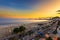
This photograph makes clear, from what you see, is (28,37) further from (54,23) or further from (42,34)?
(54,23)

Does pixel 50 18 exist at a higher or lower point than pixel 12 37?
higher

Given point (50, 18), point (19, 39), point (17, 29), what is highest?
point (50, 18)

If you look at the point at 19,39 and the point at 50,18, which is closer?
the point at 19,39

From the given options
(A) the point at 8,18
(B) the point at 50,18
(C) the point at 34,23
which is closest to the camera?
(A) the point at 8,18

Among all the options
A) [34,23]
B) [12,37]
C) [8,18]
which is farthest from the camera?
[34,23]

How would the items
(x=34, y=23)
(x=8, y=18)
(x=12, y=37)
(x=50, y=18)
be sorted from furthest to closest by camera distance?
(x=34, y=23), (x=50, y=18), (x=8, y=18), (x=12, y=37)

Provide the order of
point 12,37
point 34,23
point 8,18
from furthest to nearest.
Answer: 1. point 34,23
2. point 8,18
3. point 12,37

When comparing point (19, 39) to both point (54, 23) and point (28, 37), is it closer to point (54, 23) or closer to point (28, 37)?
point (28, 37)

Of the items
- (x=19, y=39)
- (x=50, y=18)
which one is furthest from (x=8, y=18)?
(x=50, y=18)

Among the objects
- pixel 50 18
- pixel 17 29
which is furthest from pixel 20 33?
pixel 50 18
